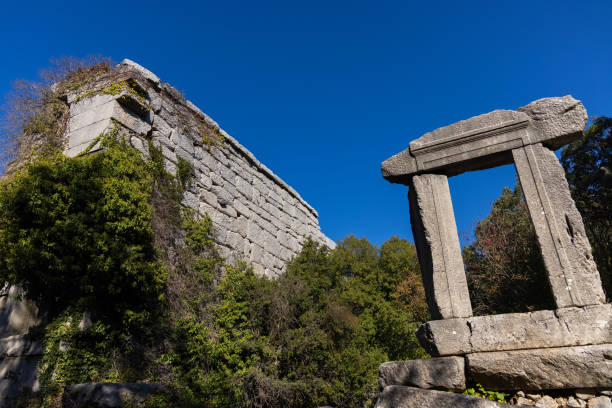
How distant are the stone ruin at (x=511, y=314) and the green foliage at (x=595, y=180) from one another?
8.45 m

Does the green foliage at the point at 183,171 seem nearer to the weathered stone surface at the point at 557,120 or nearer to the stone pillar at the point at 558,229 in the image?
the stone pillar at the point at 558,229

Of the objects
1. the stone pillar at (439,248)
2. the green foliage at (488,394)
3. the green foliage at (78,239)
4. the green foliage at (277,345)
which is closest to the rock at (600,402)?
the green foliage at (488,394)

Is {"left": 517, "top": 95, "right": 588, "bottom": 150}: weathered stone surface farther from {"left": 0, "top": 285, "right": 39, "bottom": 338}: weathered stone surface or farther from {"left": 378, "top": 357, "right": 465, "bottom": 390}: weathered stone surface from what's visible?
{"left": 0, "top": 285, "right": 39, "bottom": 338}: weathered stone surface

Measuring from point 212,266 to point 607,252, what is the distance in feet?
33.4

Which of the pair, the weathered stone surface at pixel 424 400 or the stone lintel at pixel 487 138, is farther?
the stone lintel at pixel 487 138

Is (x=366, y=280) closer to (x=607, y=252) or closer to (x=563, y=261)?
(x=607, y=252)

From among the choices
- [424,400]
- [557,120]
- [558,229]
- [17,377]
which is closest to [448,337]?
[424,400]

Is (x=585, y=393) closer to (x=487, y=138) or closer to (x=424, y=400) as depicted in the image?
(x=424, y=400)

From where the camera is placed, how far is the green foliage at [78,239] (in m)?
4.27

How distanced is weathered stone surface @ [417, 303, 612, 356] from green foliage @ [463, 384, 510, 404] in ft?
0.96

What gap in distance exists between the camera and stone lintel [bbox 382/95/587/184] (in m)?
4.00

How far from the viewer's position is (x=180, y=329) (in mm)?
5500

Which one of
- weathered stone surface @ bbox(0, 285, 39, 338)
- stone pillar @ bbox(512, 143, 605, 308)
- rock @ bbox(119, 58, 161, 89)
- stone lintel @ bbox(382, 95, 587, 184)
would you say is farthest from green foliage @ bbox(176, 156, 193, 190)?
stone pillar @ bbox(512, 143, 605, 308)

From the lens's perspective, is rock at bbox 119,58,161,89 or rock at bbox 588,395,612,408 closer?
rock at bbox 588,395,612,408
